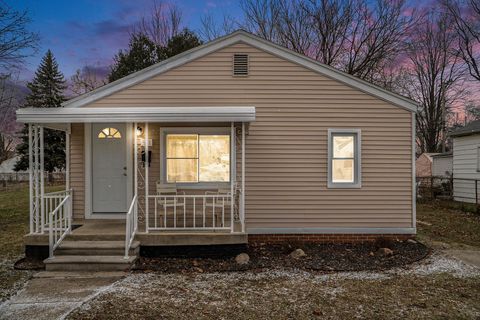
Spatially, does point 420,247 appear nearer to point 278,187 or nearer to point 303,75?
point 278,187

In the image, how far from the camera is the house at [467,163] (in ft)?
47.0

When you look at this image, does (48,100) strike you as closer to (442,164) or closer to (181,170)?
(181,170)

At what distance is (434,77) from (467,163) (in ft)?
→ 59.6

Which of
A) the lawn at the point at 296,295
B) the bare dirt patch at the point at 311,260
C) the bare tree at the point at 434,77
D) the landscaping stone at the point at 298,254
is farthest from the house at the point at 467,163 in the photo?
the bare tree at the point at 434,77

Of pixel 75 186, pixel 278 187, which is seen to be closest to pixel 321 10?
pixel 278 187

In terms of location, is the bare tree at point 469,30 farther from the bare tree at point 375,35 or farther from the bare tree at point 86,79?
the bare tree at point 86,79

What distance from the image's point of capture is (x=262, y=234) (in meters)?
7.92

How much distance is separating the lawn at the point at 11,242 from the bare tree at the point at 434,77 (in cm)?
2715

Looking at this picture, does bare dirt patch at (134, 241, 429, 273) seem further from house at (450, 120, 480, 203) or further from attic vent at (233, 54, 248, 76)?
house at (450, 120, 480, 203)

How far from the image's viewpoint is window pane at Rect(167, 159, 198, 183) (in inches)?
313

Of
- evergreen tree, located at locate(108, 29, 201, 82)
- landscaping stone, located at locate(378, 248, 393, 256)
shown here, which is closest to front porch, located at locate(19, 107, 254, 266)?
landscaping stone, located at locate(378, 248, 393, 256)

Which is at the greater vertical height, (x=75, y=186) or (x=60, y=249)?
(x=75, y=186)

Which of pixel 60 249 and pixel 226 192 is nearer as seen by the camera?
pixel 60 249

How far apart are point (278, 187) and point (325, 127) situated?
1815 millimetres
